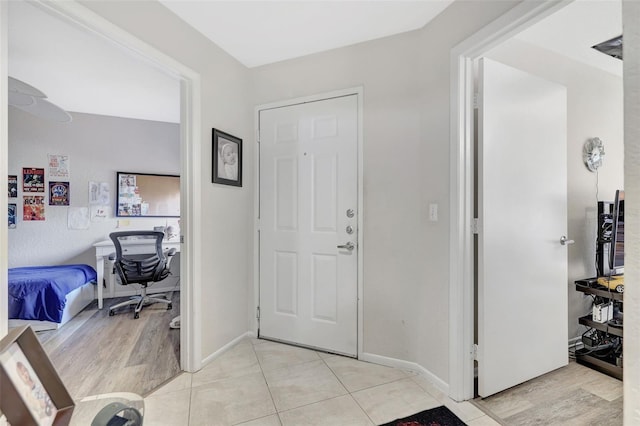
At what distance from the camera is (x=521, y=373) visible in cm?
191

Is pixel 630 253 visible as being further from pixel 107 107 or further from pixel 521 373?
pixel 107 107

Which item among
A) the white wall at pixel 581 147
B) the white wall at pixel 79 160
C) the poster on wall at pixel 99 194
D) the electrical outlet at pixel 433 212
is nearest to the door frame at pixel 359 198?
the electrical outlet at pixel 433 212

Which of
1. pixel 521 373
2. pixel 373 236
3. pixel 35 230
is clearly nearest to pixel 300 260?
pixel 373 236

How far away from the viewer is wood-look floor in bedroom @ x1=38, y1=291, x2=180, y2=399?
6.56 feet

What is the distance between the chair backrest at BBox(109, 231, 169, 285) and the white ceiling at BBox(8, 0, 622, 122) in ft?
5.08

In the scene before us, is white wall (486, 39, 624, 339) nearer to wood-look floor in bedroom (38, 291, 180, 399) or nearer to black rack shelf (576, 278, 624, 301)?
black rack shelf (576, 278, 624, 301)

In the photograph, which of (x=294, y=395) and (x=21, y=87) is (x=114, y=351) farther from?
(x=21, y=87)

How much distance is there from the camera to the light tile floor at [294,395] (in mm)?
1627

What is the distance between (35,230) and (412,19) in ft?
14.7

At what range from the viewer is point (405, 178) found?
208cm

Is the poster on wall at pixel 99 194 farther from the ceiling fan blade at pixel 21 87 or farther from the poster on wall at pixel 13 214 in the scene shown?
the ceiling fan blade at pixel 21 87

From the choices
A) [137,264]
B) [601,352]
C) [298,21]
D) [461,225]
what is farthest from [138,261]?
[601,352]

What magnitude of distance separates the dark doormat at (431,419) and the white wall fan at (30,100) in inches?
117

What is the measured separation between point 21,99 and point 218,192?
1.61m
